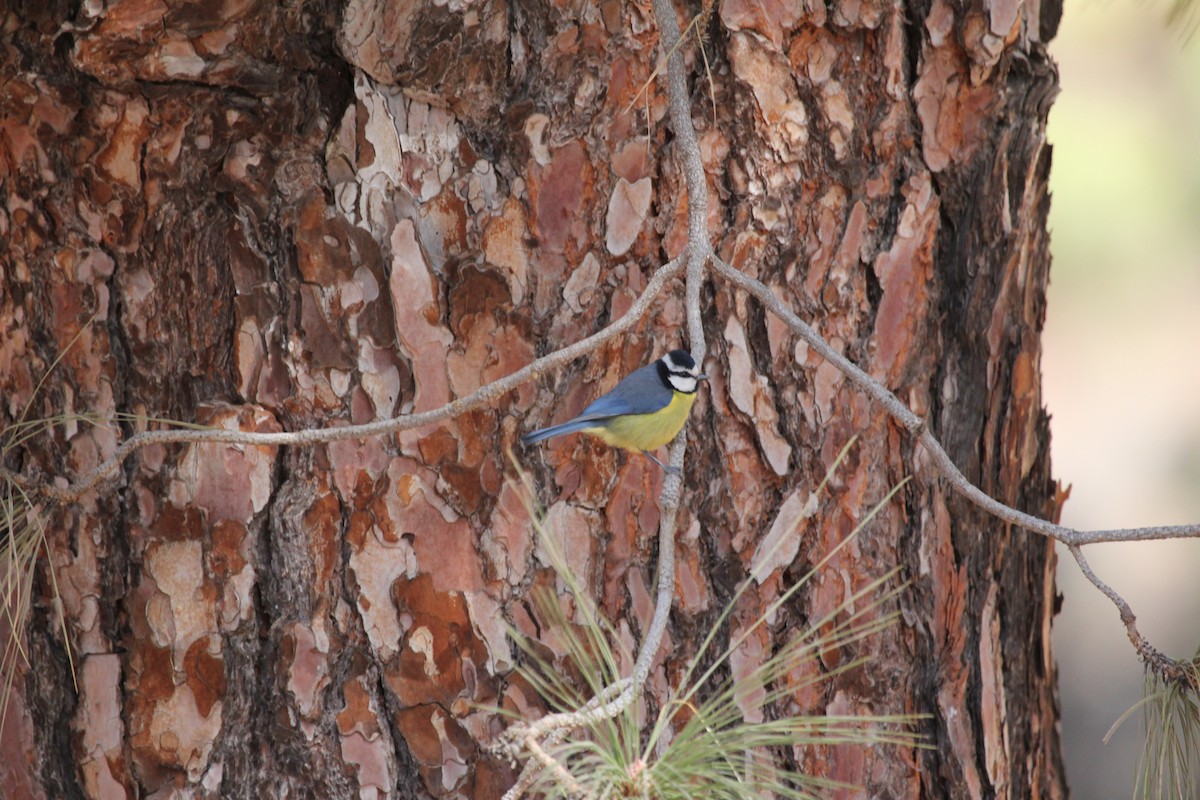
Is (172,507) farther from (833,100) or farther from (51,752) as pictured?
(833,100)

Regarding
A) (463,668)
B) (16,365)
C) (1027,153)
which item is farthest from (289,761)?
(1027,153)

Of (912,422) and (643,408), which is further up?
(912,422)

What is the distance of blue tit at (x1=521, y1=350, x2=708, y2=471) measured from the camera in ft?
3.98

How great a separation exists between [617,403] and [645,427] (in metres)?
0.05

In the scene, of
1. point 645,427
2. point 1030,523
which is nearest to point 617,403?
point 645,427

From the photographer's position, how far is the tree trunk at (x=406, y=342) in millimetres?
1235

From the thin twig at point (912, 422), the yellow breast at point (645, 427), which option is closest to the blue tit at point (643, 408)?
the yellow breast at point (645, 427)

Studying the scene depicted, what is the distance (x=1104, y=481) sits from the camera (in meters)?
3.01

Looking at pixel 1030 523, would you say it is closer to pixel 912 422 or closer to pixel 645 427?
pixel 912 422

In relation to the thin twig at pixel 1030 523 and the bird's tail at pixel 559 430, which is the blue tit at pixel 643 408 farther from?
the thin twig at pixel 1030 523

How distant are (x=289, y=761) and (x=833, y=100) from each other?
105cm

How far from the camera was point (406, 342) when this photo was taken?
1260 mm

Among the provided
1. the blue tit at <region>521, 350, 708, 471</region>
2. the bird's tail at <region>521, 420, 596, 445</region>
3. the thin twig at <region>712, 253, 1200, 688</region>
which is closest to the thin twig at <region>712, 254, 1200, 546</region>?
the thin twig at <region>712, 253, 1200, 688</region>

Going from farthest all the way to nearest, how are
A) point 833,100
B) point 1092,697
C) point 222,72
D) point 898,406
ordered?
point 1092,697 → point 833,100 → point 222,72 → point 898,406
